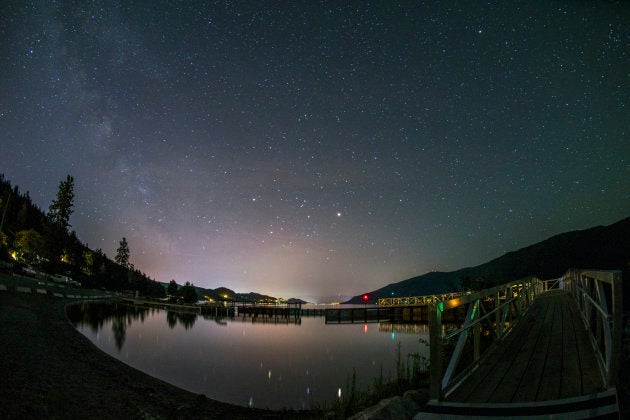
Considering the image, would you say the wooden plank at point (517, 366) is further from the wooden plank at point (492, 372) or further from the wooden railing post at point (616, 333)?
the wooden railing post at point (616, 333)

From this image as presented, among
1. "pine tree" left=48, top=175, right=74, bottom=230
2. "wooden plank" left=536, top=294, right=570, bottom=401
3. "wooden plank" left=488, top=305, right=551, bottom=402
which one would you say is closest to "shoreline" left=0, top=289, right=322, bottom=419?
"wooden plank" left=488, top=305, right=551, bottom=402

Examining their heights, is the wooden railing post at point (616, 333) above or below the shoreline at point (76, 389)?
above

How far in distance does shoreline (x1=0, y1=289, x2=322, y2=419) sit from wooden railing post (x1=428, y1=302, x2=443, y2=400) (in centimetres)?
597

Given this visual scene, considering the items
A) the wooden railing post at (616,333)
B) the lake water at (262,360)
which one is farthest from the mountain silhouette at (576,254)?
the wooden railing post at (616,333)

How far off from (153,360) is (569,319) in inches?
836

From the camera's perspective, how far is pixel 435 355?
12.7 ft

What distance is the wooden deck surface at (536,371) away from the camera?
3850 millimetres

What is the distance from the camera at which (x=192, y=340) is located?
29938 millimetres

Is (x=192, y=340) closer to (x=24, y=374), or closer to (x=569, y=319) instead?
(x=24, y=374)

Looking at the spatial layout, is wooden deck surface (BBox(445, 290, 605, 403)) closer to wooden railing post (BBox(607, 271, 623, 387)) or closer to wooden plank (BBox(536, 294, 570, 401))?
wooden plank (BBox(536, 294, 570, 401))

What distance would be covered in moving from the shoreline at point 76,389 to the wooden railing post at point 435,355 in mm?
5975

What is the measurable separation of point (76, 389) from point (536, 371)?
1176 centimetres

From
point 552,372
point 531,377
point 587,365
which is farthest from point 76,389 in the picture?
point 587,365

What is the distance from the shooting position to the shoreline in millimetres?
8047
